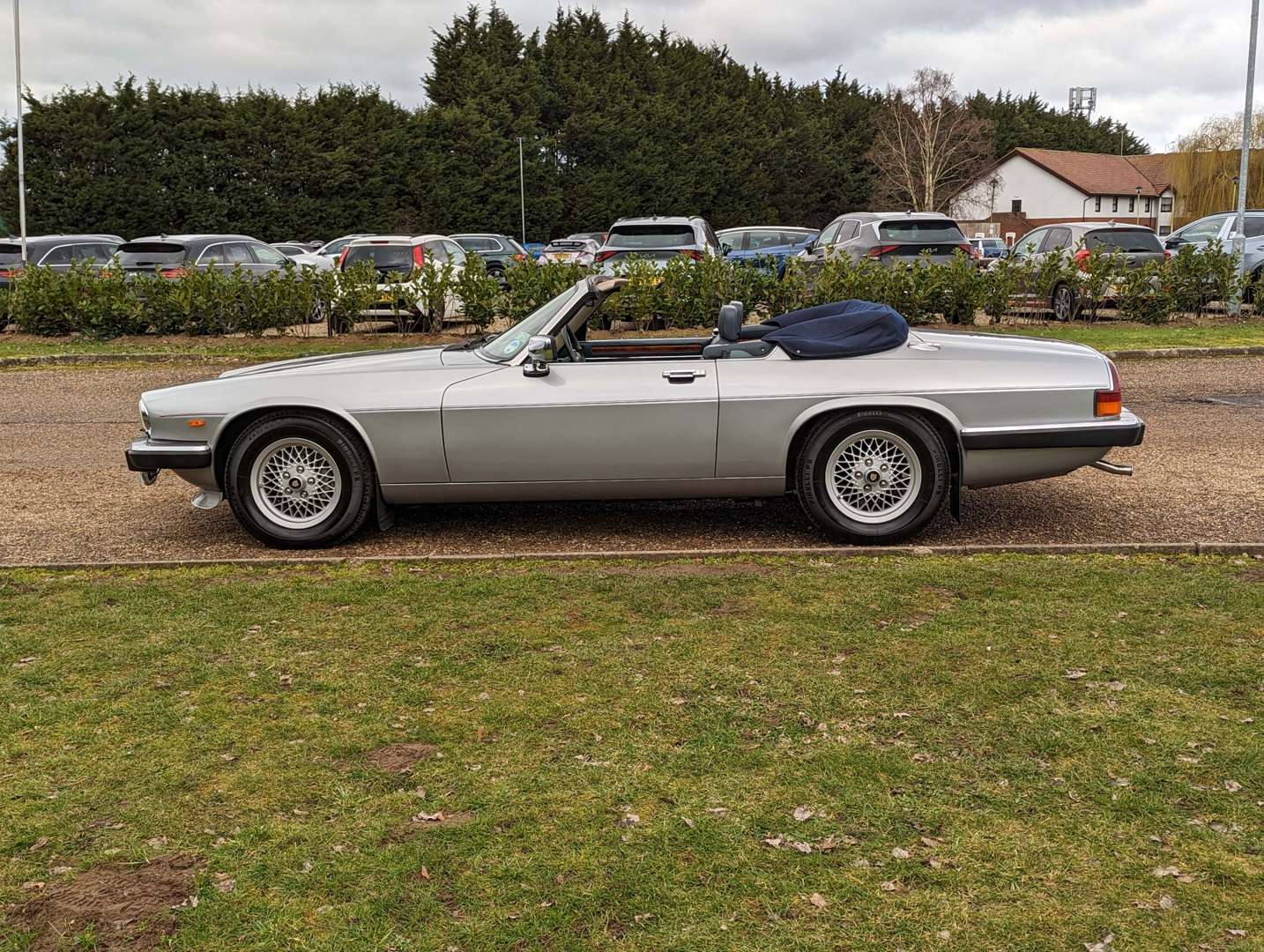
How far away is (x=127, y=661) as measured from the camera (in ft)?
15.8

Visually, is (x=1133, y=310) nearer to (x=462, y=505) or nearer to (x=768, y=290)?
(x=768, y=290)

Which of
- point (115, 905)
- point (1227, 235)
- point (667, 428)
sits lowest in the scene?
point (115, 905)

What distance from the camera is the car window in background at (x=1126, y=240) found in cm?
2000

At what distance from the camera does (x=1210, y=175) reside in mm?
58719

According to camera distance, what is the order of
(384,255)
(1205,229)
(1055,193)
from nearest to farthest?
(384,255), (1205,229), (1055,193)

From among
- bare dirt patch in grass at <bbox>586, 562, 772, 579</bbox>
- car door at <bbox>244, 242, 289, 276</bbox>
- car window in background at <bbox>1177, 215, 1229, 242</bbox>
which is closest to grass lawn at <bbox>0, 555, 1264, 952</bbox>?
bare dirt patch in grass at <bbox>586, 562, 772, 579</bbox>

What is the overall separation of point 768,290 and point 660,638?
1249 centimetres

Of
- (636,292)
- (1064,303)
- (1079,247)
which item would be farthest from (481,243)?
(1064,303)

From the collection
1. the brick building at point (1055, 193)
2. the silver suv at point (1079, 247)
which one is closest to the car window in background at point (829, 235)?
the silver suv at point (1079, 247)

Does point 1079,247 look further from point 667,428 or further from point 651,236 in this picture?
point 667,428

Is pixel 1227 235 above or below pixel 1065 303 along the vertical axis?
above

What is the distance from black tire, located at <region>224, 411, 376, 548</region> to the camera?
6586 mm

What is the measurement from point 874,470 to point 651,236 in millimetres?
13079

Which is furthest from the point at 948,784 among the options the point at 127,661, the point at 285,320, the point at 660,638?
the point at 285,320
